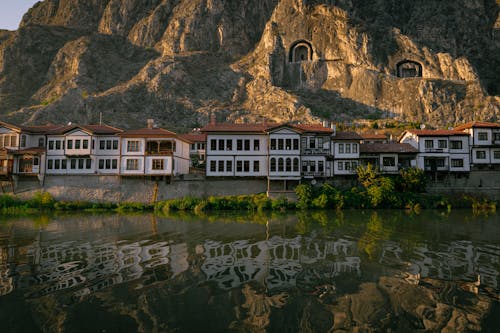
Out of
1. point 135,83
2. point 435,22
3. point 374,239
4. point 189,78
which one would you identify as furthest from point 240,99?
point 374,239

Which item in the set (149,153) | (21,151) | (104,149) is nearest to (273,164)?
(149,153)

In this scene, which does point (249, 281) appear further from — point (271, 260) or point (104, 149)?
point (104, 149)

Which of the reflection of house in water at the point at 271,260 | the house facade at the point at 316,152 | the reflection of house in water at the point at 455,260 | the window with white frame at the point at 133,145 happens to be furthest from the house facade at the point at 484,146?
the window with white frame at the point at 133,145

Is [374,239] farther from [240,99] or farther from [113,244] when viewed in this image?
[240,99]

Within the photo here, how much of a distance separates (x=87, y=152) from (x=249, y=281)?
116ft

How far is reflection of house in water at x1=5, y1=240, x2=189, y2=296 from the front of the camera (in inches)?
455

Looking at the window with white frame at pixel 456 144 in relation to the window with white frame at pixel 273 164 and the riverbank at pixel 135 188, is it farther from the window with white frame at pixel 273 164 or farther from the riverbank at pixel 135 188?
the window with white frame at pixel 273 164

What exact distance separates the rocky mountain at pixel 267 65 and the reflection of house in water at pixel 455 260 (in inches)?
2829

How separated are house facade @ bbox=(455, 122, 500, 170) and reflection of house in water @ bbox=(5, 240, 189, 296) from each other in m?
44.0

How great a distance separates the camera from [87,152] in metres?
40.4

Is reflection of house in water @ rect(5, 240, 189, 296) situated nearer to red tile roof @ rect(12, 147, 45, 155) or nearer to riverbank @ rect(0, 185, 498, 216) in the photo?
riverbank @ rect(0, 185, 498, 216)

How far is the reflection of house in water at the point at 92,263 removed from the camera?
37.9 feet

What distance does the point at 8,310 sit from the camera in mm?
9195

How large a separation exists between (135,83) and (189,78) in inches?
658
